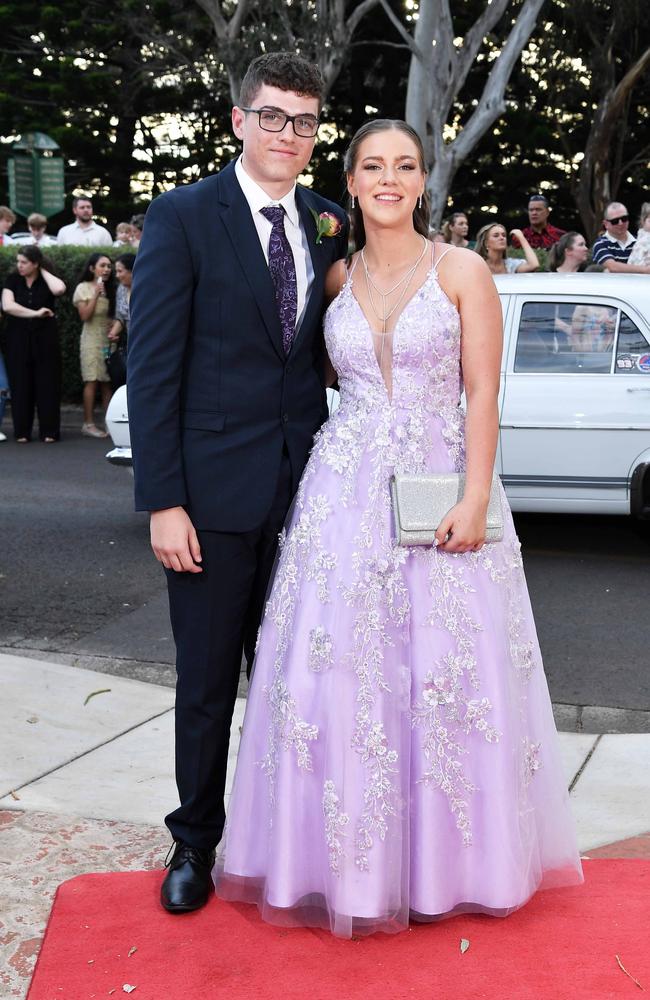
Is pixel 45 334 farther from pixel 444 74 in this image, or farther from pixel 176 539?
pixel 176 539

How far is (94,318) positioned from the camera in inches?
510

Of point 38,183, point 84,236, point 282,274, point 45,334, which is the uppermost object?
point 282,274

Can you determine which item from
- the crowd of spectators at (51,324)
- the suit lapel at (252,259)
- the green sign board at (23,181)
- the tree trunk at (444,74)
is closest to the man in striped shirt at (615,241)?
the crowd of spectators at (51,324)

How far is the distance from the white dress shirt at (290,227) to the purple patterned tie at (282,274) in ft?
0.04

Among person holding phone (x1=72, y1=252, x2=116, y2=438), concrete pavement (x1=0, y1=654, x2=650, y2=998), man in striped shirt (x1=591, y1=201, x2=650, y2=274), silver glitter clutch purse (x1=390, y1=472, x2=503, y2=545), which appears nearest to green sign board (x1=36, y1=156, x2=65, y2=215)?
person holding phone (x1=72, y1=252, x2=116, y2=438)

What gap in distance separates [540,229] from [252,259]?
1083 cm

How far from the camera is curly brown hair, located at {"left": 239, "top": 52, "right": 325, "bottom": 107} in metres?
3.13

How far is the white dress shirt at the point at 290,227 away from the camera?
10.7 feet

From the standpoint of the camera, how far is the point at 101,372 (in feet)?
42.9

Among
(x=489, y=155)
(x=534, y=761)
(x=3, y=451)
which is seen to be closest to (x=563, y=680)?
(x=534, y=761)

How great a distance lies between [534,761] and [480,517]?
0.70 meters

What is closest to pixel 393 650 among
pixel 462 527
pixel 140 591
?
pixel 462 527

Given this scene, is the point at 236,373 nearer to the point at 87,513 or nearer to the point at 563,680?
the point at 563,680

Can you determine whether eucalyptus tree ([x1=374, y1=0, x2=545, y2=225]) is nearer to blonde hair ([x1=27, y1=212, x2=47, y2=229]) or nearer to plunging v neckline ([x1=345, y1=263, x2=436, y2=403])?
blonde hair ([x1=27, y1=212, x2=47, y2=229])
